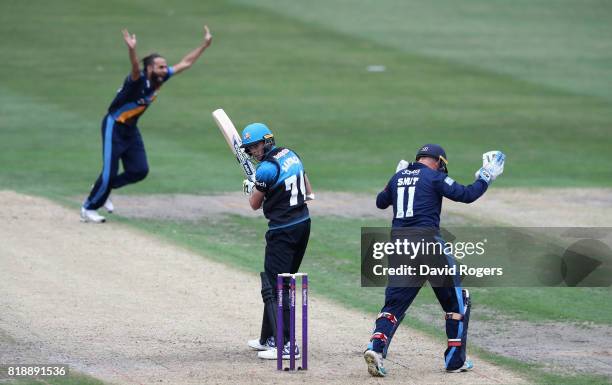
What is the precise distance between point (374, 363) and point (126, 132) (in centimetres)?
792

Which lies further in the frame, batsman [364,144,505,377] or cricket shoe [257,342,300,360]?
cricket shoe [257,342,300,360]

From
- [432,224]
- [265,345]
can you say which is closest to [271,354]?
[265,345]

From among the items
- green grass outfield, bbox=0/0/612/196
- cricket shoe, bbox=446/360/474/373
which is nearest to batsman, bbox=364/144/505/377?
cricket shoe, bbox=446/360/474/373

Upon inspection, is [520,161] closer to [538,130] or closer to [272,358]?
[538,130]

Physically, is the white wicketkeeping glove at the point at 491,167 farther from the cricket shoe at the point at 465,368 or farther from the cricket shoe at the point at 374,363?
the cricket shoe at the point at 374,363

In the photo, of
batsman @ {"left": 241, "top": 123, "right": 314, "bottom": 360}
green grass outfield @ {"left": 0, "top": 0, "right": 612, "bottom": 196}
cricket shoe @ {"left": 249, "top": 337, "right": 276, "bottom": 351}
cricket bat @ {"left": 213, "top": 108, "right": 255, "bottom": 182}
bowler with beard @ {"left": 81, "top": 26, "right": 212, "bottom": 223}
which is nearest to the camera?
batsman @ {"left": 241, "top": 123, "right": 314, "bottom": 360}

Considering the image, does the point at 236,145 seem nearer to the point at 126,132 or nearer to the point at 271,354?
the point at 271,354

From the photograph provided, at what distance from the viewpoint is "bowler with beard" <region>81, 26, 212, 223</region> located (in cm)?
1678

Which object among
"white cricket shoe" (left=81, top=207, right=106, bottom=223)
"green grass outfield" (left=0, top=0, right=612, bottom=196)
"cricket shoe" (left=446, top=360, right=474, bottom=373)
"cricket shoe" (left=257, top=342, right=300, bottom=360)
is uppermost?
"green grass outfield" (left=0, top=0, right=612, bottom=196)

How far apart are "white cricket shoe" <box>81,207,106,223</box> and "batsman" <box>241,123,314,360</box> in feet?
21.3

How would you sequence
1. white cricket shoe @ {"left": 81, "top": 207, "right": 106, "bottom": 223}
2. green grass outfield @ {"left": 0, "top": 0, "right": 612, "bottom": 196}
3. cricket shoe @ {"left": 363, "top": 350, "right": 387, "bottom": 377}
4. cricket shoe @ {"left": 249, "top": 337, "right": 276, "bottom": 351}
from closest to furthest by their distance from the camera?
cricket shoe @ {"left": 363, "top": 350, "right": 387, "bottom": 377} → cricket shoe @ {"left": 249, "top": 337, "right": 276, "bottom": 351} → white cricket shoe @ {"left": 81, "top": 207, "right": 106, "bottom": 223} → green grass outfield @ {"left": 0, "top": 0, "right": 612, "bottom": 196}

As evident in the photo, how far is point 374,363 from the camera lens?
10125mm

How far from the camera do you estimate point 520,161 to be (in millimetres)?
23016

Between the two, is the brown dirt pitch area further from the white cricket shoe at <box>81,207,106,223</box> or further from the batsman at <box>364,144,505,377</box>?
the white cricket shoe at <box>81,207,106,223</box>
